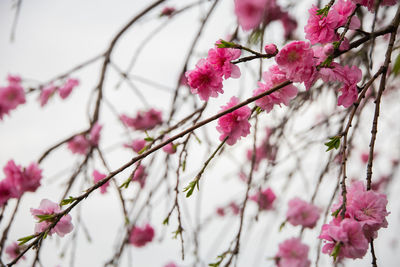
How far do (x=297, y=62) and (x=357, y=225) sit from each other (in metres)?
0.37

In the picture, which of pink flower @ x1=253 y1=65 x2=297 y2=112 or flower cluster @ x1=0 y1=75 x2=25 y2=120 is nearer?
pink flower @ x1=253 y1=65 x2=297 y2=112

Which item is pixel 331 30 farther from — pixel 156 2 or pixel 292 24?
pixel 292 24

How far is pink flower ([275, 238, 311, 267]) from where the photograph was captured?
139cm

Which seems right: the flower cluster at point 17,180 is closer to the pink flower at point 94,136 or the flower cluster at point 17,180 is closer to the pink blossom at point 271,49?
the pink flower at point 94,136

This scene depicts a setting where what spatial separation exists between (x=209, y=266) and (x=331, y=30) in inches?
27.0

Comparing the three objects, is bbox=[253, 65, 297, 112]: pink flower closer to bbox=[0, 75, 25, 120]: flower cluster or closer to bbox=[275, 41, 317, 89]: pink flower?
bbox=[275, 41, 317, 89]: pink flower

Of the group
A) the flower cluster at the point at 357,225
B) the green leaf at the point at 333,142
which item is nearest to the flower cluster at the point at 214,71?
the green leaf at the point at 333,142

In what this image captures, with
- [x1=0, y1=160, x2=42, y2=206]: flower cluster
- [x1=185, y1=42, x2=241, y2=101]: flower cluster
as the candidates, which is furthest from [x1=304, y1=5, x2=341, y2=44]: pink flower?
[x1=0, y1=160, x2=42, y2=206]: flower cluster

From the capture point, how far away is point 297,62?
0.69 metres

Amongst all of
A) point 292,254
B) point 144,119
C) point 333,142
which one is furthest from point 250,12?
point 144,119

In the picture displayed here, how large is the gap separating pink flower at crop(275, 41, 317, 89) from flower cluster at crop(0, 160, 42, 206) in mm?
1248

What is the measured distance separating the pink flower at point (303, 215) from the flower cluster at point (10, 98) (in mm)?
1773

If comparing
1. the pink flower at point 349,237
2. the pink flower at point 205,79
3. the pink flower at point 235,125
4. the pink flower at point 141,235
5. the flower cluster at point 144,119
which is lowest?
the pink flower at point 349,237

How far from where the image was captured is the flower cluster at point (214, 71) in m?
0.78
